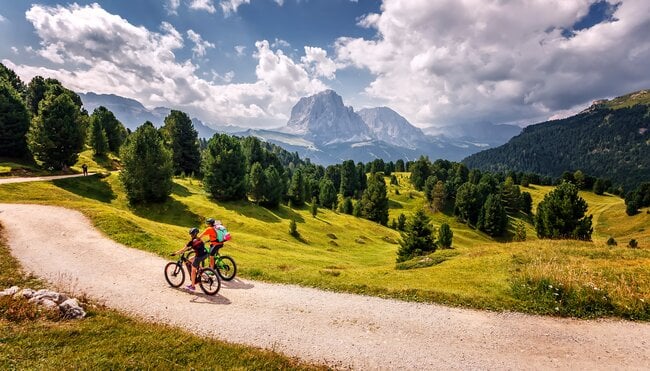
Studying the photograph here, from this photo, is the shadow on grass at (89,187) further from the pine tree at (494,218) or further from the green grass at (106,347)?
the pine tree at (494,218)

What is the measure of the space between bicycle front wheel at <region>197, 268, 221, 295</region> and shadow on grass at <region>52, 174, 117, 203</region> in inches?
2012

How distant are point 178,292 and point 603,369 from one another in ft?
60.4

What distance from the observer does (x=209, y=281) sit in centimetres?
1592

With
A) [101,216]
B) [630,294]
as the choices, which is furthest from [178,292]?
[630,294]

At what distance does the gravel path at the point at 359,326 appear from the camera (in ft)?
36.0

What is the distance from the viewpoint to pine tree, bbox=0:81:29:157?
216 ft

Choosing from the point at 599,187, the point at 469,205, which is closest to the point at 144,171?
the point at 469,205

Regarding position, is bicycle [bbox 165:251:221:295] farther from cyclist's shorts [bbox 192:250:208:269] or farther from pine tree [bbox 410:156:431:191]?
pine tree [bbox 410:156:431:191]

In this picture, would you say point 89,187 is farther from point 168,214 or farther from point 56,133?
point 168,214

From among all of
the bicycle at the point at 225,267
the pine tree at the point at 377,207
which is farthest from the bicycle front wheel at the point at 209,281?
the pine tree at the point at 377,207

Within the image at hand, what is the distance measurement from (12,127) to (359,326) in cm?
9220

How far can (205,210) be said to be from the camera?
188 feet

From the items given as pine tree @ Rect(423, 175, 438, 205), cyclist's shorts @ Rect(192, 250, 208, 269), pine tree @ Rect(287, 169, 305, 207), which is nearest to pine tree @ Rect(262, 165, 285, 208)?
pine tree @ Rect(287, 169, 305, 207)

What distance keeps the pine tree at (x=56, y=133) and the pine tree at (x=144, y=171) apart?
52.5ft
